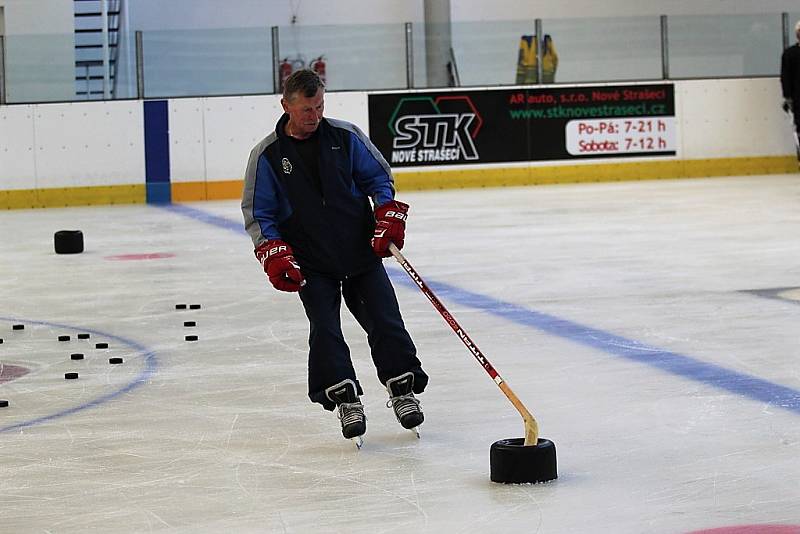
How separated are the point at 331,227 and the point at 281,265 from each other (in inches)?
10.0

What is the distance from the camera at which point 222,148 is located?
1791 centimetres

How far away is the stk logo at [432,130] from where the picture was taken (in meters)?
18.5

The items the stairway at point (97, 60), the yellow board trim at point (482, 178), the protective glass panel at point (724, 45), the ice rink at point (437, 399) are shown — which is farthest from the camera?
the protective glass panel at point (724, 45)

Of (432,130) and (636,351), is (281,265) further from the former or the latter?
(432,130)

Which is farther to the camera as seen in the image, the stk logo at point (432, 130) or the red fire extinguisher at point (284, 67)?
the stk logo at point (432, 130)

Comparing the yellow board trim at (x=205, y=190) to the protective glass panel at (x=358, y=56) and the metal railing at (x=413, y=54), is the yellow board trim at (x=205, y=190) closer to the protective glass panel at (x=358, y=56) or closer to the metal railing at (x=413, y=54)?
the metal railing at (x=413, y=54)

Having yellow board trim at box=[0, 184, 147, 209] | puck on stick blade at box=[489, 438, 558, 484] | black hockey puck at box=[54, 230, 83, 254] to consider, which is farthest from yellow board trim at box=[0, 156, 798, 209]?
puck on stick blade at box=[489, 438, 558, 484]

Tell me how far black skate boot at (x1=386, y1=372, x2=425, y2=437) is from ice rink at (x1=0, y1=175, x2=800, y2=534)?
0.07m

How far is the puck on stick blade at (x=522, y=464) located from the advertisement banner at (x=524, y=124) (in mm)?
14612

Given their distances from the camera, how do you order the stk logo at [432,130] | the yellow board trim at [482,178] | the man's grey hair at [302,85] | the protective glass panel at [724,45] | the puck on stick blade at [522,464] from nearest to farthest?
the puck on stick blade at [522,464] → the man's grey hair at [302,85] → the yellow board trim at [482,178] → the stk logo at [432,130] → the protective glass panel at [724,45]

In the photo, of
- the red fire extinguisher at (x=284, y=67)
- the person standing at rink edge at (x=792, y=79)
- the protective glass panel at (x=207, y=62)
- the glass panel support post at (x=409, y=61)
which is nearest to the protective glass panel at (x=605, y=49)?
the glass panel support post at (x=409, y=61)

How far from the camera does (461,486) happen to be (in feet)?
12.5

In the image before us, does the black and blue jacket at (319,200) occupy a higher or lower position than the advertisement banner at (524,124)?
lower

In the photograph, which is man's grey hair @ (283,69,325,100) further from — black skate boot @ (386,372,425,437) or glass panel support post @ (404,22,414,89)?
glass panel support post @ (404,22,414,89)
